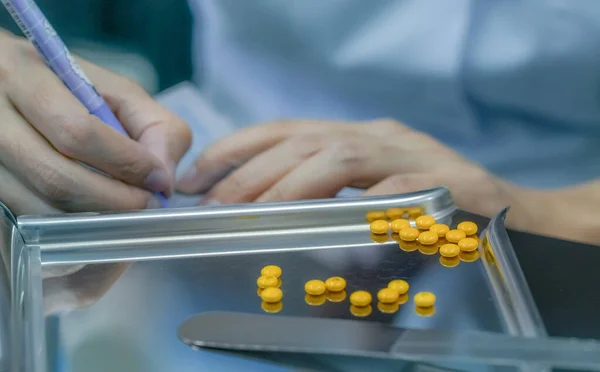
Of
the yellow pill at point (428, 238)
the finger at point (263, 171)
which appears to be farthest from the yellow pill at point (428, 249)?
the finger at point (263, 171)

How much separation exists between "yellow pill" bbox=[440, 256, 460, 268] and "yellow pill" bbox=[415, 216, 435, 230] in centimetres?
3

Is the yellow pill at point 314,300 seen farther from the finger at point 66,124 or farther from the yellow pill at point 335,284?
the finger at point 66,124

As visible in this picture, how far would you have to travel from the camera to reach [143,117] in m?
0.47

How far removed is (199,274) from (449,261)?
12 cm

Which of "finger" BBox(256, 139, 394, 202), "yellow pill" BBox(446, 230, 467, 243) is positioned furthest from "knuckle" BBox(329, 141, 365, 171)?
"yellow pill" BBox(446, 230, 467, 243)

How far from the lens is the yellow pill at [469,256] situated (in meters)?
0.37

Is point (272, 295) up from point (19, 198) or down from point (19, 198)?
down

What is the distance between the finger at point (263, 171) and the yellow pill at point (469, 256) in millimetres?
135

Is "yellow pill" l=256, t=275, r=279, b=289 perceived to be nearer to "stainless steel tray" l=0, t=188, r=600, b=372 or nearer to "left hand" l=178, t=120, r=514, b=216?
"stainless steel tray" l=0, t=188, r=600, b=372

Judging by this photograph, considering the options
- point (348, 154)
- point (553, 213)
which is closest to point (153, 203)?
point (348, 154)

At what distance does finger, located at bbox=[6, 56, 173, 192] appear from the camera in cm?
42

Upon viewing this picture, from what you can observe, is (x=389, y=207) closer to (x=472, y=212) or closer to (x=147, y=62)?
(x=472, y=212)

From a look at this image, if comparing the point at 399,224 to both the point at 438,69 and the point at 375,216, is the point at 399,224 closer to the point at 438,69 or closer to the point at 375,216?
the point at 375,216

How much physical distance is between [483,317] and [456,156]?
185 millimetres
